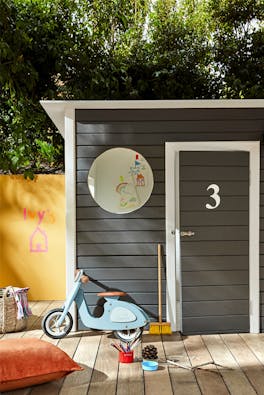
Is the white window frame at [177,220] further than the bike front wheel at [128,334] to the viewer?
Yes

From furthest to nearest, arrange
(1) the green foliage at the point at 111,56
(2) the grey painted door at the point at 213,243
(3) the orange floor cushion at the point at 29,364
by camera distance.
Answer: (1) the green foliage at the point at 111,56 < (2) the grey painted door at the point at 213,243 < (3) the orange floor cushion at the point at 29,364

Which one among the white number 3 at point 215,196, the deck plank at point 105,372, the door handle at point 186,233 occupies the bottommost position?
the deck plank at point 105,372

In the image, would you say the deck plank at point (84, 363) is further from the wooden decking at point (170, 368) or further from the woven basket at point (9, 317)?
the woven basket at point (9, 317)

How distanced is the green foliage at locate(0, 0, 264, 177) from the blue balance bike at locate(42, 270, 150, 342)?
4075 millimetres

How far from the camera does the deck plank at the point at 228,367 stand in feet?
13.3

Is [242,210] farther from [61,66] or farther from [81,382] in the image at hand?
[61,66]

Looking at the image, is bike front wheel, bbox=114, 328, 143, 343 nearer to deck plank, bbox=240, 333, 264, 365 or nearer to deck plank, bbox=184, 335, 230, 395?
deck plank, bbox=184, 335, 230, 395

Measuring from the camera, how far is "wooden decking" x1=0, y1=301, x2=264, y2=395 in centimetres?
405

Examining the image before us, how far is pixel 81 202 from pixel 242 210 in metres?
1.64

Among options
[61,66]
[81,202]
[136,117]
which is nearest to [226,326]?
[81,202]

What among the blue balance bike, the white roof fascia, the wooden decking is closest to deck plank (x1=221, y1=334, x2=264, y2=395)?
the wooden decking

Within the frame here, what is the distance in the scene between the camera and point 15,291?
615cm

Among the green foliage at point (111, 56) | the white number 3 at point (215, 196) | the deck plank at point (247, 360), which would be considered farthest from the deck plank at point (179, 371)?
the green foliage at point (111, 56)

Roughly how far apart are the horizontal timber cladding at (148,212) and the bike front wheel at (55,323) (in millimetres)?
348
